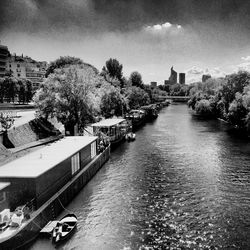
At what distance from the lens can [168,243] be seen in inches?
1022

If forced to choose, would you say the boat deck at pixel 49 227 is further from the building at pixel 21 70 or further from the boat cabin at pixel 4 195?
the building at pixel 21 70

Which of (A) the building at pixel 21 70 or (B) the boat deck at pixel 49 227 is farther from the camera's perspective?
(A) the building at pixel 21 70

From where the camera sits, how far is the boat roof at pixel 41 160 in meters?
27.6

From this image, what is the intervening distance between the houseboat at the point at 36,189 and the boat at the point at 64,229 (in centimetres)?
181

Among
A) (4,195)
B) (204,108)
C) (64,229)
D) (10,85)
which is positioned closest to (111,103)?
(10,85)

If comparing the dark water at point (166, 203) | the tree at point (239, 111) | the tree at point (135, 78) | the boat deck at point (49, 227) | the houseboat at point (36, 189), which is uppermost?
the tree at point (135, 78)

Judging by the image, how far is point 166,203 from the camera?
34.7 metres

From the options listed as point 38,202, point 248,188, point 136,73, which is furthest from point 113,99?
point 136,73

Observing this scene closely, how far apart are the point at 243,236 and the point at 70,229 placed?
17677 millimetres

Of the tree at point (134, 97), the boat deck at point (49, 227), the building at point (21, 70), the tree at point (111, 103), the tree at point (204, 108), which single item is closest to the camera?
the boat deck at point (49, 227)

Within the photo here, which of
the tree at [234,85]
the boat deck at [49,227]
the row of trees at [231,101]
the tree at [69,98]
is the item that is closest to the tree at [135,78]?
the row of trees at [231,101]

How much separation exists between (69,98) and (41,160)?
34880 mm

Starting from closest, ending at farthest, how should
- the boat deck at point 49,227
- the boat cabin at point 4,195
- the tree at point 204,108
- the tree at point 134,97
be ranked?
the boat cabin at point 4,195 < the boat deck at point 49,227 < the tree at point 204,108 < the tree at point 134,97

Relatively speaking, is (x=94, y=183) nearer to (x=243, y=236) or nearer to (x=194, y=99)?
(x=243, y=236)
